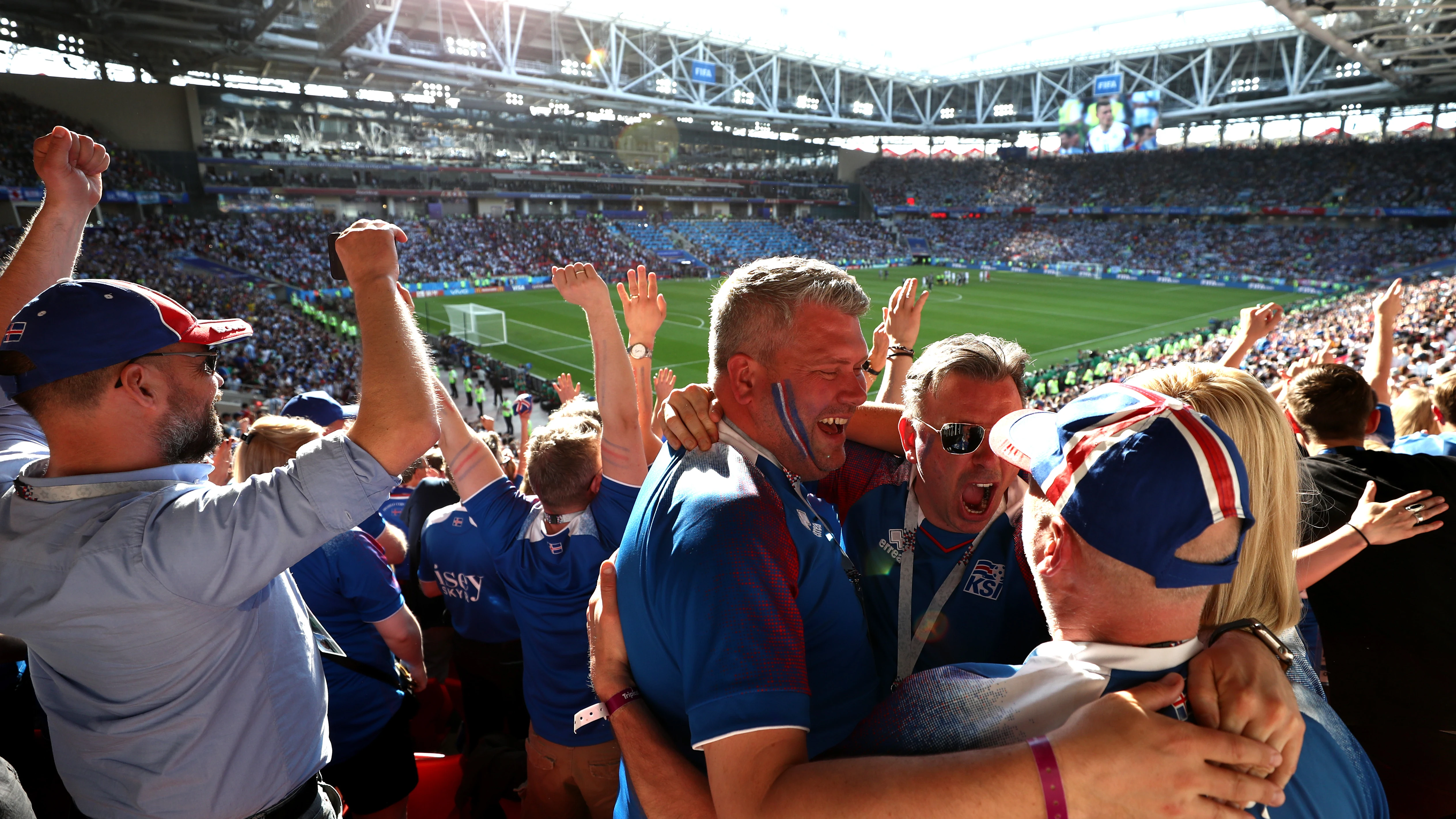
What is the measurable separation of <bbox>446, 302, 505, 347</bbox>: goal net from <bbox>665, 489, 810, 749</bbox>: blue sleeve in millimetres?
31550

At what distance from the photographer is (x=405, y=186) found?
59125 millimetres

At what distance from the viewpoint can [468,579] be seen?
153 inches

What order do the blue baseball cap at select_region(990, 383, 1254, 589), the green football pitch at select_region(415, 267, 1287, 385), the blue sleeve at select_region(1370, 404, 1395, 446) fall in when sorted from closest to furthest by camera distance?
1. the blue baseball cap at select_region(990, 383, 1254, 589)
2. the blue sleeve at select_region(1370, 404, 1395, 446)
3. the green football pitch at select_region(415, 267, 1287, 385)

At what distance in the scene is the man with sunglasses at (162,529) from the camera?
1889mm

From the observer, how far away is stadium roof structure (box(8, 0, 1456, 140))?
32188mm

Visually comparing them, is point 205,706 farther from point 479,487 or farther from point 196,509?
point 479,487

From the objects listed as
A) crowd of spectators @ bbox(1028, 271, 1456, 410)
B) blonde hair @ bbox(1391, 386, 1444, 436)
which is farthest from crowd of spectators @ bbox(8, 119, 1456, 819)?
crowd of spectators @ bbox(1028, 271, 1456, 410)

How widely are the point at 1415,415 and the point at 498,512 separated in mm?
7617

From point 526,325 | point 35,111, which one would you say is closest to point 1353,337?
point 526,325

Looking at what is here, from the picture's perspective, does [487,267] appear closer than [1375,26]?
No

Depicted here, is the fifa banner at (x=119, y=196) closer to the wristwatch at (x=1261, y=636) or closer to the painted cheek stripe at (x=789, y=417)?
the painted cheek stripe at (x=789, y=417)

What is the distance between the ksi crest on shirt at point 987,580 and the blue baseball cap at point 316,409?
4695 mm

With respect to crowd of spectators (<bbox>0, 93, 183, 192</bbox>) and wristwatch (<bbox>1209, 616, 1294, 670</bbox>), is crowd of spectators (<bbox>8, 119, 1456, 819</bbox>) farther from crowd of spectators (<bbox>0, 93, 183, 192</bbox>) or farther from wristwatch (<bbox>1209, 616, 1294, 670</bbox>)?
crowd of spectators (<bbox>0, 93, 183, 192</bbox>)

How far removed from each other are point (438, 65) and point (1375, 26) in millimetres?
46170
